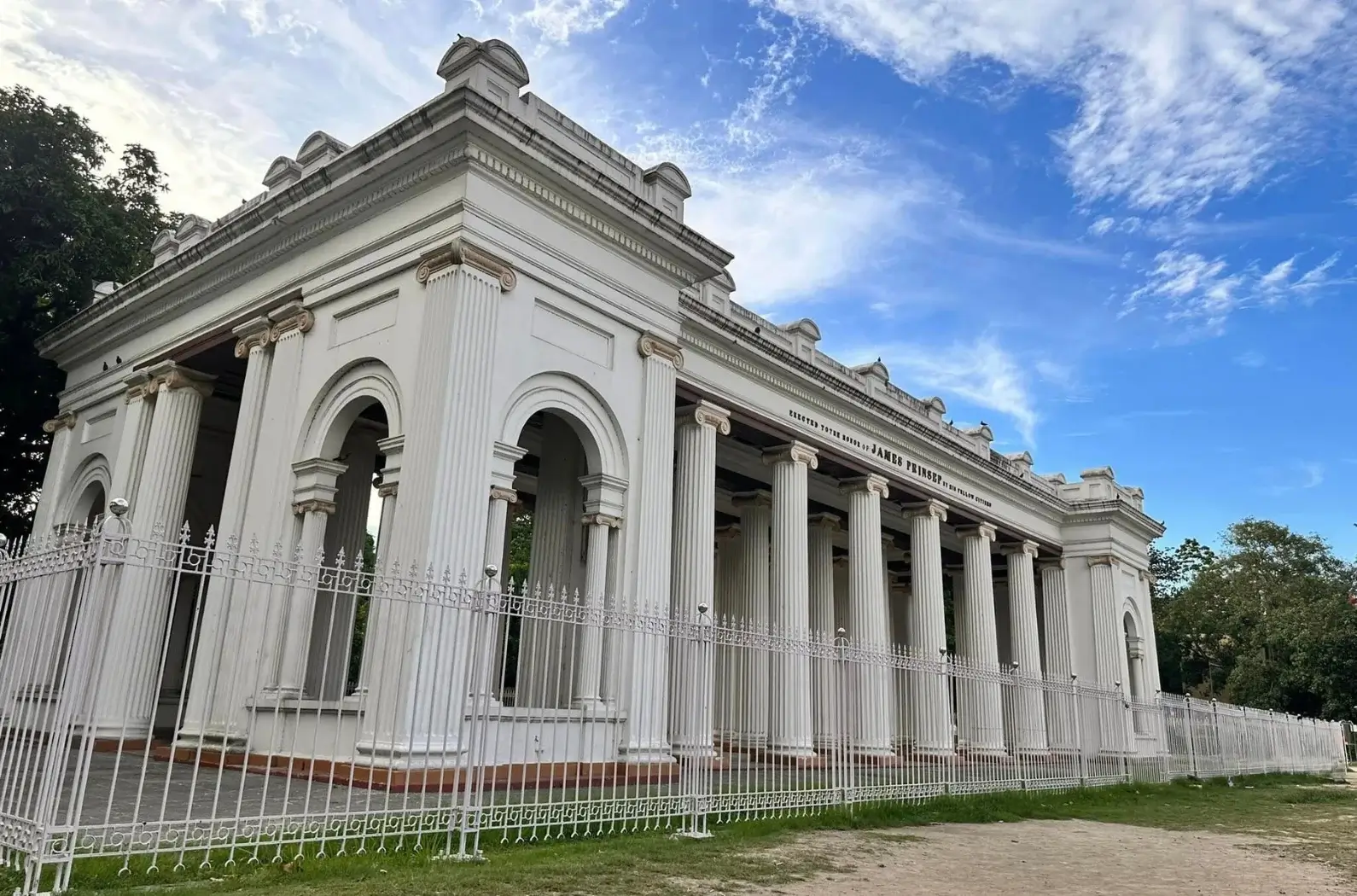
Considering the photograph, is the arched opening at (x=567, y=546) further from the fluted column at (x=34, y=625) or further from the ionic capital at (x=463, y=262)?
the fluted column at (x=34, y=625)

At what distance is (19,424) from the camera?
19875mm

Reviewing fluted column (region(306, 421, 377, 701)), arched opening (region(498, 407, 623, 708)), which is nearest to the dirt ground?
arched opening (region(498, 407, 623, 708))

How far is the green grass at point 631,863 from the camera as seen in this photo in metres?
5.71

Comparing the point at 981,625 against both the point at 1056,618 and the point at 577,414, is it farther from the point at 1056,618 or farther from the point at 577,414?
the point at 577,414

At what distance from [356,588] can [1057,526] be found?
24.7m

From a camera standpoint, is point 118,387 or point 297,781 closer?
point 297,781

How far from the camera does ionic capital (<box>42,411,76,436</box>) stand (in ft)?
58.4

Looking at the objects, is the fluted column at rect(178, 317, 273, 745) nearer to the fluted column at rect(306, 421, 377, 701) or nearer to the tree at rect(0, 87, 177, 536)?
the fluted column at rect(306, 421, 377, 701)

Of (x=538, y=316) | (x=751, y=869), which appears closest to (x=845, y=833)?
(x=751, y=869)

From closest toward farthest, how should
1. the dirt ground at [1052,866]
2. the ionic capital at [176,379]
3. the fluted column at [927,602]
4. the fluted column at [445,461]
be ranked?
the dirt ground at [1052,866]
the fluted column at [445,461]
the ionic capital at [176,379]
the fluted column at [927,602]

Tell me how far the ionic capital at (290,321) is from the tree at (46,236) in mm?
7114

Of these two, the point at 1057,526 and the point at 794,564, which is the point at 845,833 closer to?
the point at 794,564

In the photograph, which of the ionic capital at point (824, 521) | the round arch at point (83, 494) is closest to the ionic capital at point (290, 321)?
the round arch at point (83, 494)

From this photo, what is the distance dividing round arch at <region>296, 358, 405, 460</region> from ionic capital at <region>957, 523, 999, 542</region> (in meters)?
16.4
